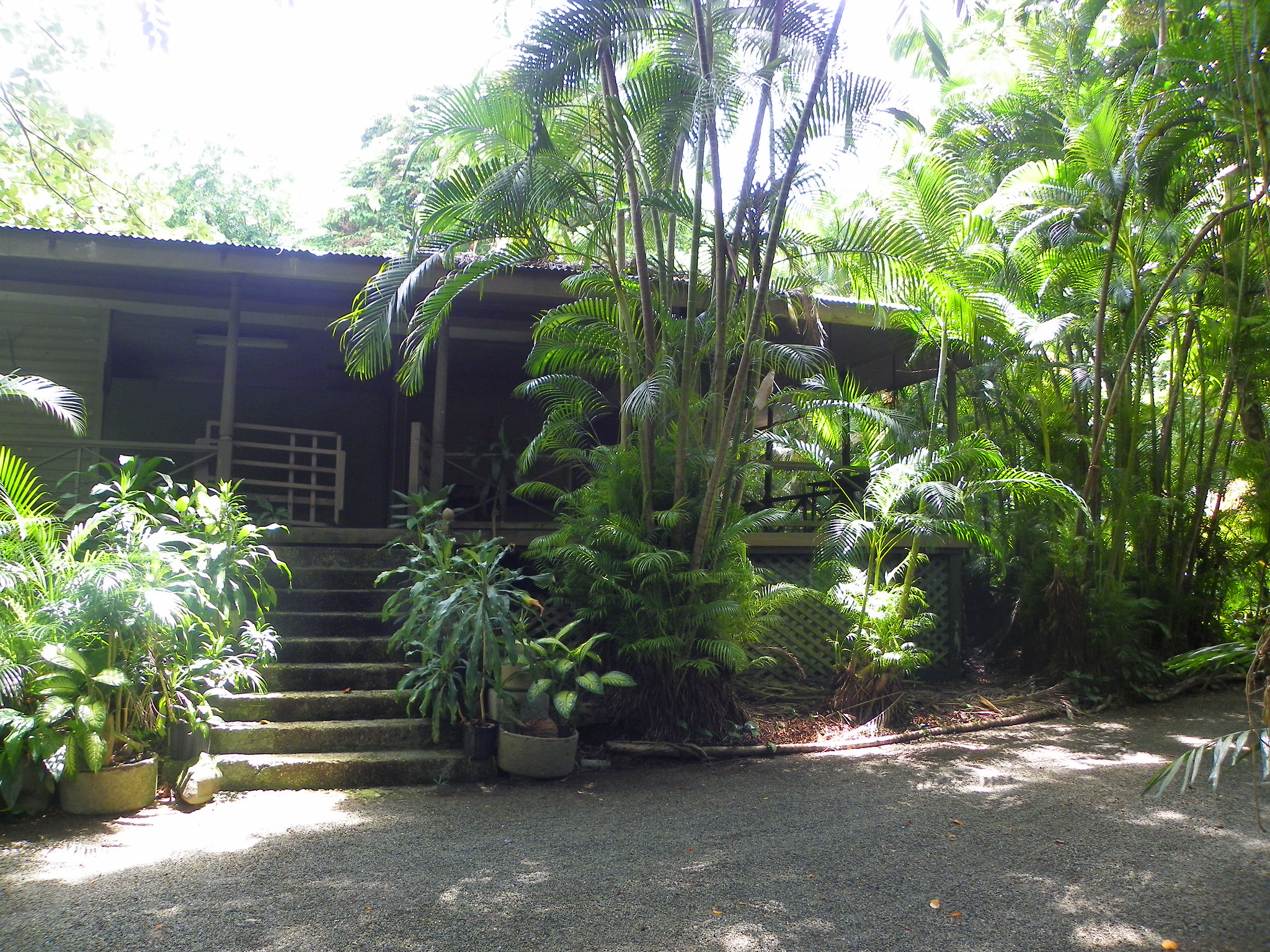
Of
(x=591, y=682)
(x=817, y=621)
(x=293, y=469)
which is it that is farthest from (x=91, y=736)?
(x=817, y=621)

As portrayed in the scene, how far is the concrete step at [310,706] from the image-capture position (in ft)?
16.7

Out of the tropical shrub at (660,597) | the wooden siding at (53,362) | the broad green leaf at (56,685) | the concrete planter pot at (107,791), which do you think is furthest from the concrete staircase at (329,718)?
the wooden siding at (53,362)

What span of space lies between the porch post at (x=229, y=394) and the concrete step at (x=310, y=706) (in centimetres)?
244

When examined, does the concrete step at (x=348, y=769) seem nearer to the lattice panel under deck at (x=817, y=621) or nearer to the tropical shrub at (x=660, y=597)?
the tropical shrub at (x=660, y=597)

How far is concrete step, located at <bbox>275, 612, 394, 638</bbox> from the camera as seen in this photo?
6023 mm

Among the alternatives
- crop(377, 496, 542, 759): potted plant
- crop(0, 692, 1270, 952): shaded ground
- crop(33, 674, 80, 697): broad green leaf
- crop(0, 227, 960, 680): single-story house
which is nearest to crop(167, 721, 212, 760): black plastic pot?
crop(0, 692, 1270, 952): shaded ground

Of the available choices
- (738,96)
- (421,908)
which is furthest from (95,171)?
(421,908)

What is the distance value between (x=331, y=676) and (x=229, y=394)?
304cm

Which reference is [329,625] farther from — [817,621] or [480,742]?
[817,621]

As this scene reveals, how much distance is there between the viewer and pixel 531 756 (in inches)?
197

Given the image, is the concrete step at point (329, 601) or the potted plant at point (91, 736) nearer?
the potted plant at point (91, 736)

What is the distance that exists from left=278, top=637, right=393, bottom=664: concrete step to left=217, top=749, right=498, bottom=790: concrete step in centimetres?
96

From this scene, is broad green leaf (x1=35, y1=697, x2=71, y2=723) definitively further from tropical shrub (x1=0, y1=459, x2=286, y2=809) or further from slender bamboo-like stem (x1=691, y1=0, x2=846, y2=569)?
slender bamboo-like stem (x1=691, y1=0, x2=846, y2=569)

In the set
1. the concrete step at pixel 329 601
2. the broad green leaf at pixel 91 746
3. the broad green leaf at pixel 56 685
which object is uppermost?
the concrete step at pixel 329 601
